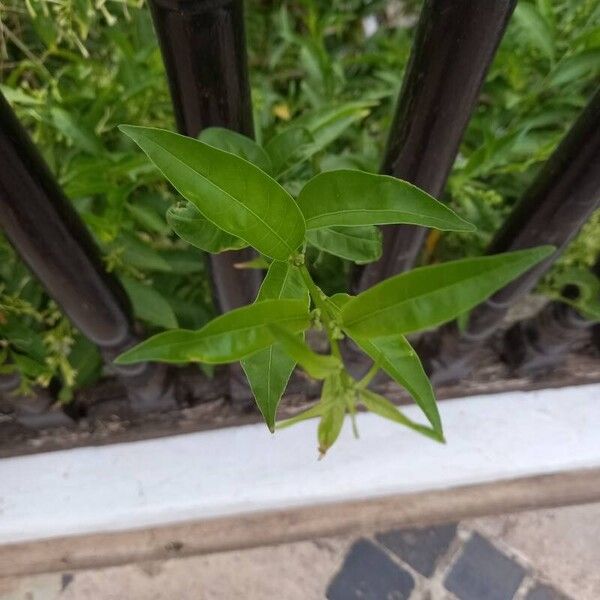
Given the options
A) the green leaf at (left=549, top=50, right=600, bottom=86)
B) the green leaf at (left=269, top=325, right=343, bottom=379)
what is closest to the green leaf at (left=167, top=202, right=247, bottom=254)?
the green leaf at (left=269, top=325, right=343, bottom=379)

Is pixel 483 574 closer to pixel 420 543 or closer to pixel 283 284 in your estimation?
pixel 420 543

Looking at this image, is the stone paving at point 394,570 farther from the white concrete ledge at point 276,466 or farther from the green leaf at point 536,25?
the green leaf at point 536,25

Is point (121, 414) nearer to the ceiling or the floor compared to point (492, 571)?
nearer to the ceiling

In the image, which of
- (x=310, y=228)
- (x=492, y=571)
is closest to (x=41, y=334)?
(x=310, y=228)

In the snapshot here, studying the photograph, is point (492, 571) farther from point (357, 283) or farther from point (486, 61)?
point (486, 61)

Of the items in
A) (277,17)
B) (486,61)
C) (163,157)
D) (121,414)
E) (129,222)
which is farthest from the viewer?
(277,17)

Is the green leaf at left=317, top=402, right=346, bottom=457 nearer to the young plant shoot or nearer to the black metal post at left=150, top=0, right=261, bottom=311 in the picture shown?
the young plant shoot

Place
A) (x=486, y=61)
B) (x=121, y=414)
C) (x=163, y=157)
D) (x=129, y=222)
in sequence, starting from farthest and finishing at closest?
(x=121, y=414) < (x=129, y=222) < (x=486, y=61) < (x=163, y=157)
